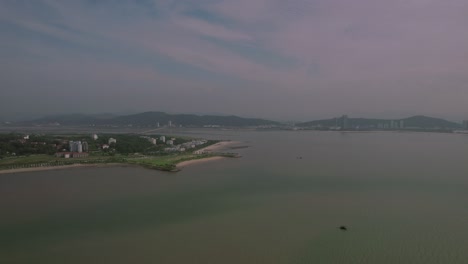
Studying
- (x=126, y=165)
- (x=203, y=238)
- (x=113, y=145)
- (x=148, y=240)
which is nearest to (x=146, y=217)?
(x=148, y=240)

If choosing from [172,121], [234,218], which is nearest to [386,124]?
[172,121]

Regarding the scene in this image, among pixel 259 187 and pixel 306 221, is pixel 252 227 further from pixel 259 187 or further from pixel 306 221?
pixel 259 187

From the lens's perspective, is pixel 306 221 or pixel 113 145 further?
pixel 113 145

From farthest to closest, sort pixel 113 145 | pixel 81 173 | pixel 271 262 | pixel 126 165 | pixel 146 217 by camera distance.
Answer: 1. pixel 113 145
2. pixel 126 165
3. pixel 81 173
4. pixel 146 217
5. pixel 271 262

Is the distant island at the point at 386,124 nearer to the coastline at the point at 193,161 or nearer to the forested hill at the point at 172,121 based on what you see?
the forested hill at the point at 172,121

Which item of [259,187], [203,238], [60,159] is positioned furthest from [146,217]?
[60,159]

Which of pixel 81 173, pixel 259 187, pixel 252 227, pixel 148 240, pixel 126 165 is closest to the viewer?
pixel 148 240

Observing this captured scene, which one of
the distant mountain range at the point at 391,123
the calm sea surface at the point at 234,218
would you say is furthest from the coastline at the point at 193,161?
the distant mountain range at the point at 391,123

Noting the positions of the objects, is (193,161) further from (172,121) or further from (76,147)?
(172,121)

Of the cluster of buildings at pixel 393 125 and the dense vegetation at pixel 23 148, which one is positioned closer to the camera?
the dense vegetation at pixel 23 148
